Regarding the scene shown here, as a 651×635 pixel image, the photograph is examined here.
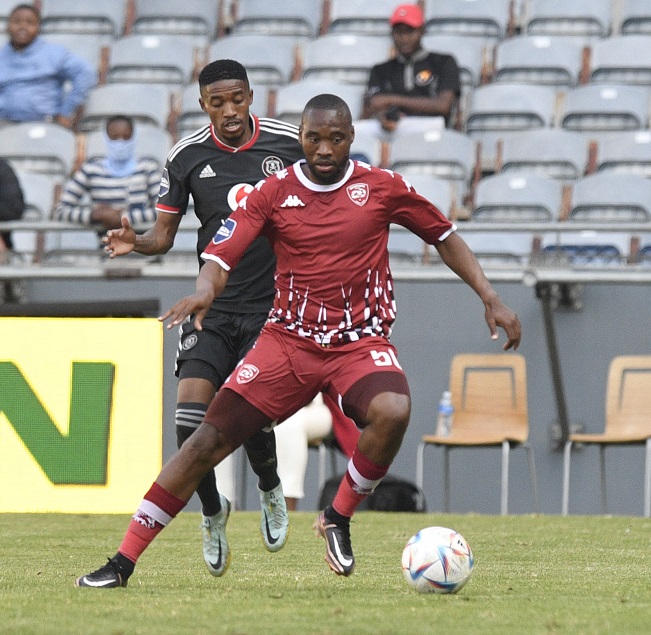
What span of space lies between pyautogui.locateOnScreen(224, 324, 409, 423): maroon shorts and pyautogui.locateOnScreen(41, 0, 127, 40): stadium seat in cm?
1100

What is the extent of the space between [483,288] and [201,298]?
127 cm

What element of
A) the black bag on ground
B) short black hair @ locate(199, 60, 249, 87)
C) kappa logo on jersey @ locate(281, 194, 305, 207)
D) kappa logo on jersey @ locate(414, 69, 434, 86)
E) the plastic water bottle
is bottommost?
the black bag on ground

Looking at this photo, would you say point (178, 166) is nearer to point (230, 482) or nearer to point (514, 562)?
point (514, 562)

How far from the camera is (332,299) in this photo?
19.2 ft

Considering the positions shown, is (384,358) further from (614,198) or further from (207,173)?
(614,198)

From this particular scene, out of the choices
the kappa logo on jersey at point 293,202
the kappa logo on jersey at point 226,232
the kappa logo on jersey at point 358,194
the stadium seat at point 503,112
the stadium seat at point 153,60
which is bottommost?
the kappa logo on jersey at point 226,232

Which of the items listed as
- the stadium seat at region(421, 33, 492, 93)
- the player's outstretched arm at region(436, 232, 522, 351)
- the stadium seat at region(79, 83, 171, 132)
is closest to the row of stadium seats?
the stadium seat at region(421, 33, 492, 93)

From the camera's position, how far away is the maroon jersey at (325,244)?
5.83 metres

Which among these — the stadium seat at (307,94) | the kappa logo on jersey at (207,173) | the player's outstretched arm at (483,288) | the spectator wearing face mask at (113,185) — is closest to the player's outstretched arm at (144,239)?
the kappa logo on jersey at (207,173)

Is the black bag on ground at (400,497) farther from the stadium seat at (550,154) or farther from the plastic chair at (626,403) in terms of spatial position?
the stadium seat at (550,154)

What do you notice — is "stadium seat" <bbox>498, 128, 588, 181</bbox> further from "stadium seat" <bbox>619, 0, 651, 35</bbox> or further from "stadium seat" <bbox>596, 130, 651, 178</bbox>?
"stadium seat" <bbox>619, 0, 651, 35</bbox>

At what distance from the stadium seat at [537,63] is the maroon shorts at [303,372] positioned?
30.1 feet

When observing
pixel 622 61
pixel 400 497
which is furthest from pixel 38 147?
pixel 622 61

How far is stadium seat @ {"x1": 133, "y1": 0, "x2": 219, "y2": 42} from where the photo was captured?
16.0m
